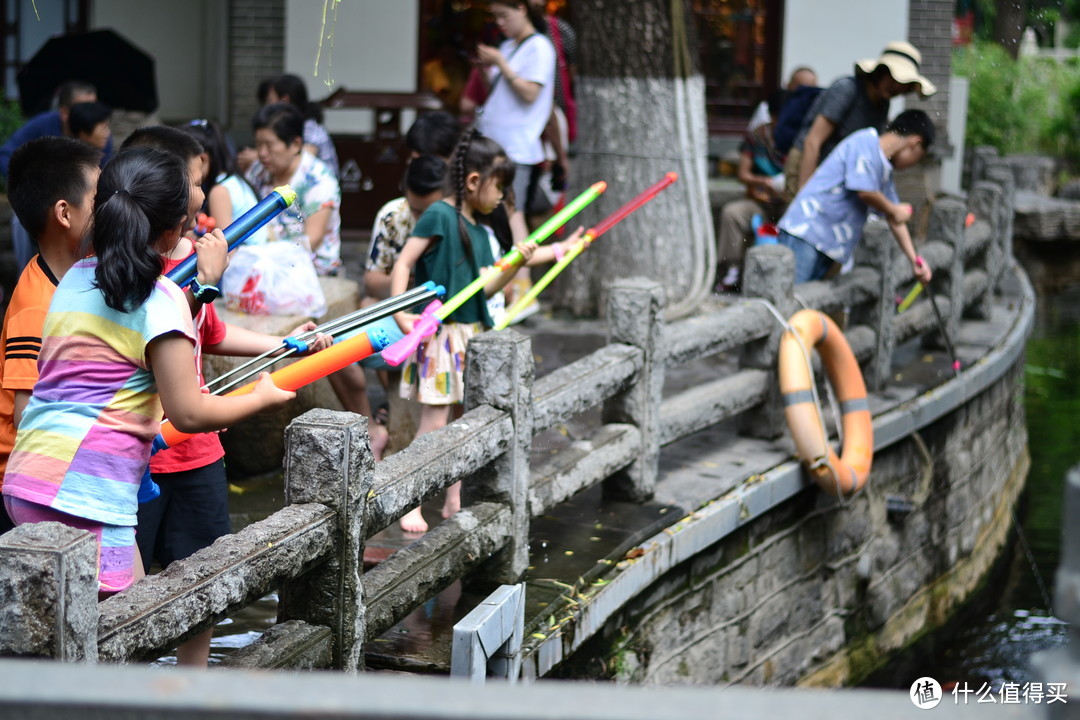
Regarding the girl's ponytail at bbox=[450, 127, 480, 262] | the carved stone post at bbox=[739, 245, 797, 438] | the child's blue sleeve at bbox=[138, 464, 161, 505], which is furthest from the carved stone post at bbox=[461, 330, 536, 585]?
the carved stone post at bbox=[739, 245, 797, 438]

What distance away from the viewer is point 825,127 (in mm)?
7402

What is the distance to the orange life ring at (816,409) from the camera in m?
6.00

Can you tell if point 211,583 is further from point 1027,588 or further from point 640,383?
point 1027,588

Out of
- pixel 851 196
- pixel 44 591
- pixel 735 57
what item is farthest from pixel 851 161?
pixel 735 57

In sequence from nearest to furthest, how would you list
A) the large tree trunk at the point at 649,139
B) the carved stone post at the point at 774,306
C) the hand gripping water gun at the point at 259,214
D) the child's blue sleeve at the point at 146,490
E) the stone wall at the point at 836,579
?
the child's blue sleeve at the point at 146,490 → the hand gripping water gun at the point at 259,214 → the stone wall at the point at 836,579 → the carved stone post at the point at 774,306 → the large tree trunk at the point at 649,139

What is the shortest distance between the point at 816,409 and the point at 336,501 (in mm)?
3207

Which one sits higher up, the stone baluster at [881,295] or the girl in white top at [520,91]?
the girl in white top at [520,91]

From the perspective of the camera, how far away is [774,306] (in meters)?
6.29

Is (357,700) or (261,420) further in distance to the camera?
(261,420)

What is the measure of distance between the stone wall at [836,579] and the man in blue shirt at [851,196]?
113 centimetres

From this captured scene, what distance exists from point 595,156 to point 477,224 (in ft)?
11.0

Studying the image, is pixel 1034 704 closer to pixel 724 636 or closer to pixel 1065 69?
pixel 724 636

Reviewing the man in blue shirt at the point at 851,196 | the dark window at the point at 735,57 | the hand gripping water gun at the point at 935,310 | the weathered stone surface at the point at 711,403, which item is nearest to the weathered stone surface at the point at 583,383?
the weathered stone surface at the point at 711,403

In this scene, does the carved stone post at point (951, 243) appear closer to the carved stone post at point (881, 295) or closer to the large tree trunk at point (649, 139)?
the carved stone post at point (881, 295)
